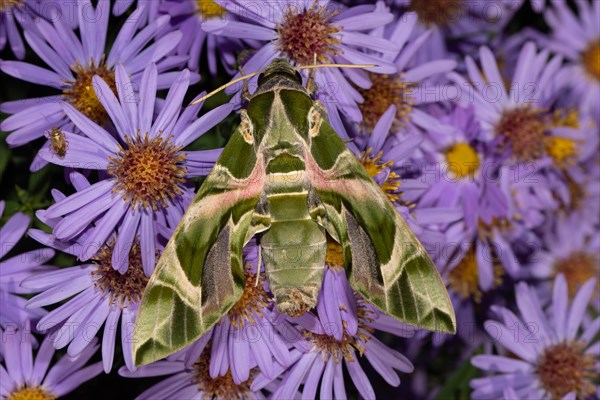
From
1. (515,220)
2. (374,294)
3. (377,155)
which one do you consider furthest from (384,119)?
(515,220)

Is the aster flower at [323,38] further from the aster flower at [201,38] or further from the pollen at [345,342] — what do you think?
the pollen at [345,342]

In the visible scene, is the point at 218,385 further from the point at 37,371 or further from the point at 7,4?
the point at 7,4

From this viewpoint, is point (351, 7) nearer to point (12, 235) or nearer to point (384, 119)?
point (384, 119)

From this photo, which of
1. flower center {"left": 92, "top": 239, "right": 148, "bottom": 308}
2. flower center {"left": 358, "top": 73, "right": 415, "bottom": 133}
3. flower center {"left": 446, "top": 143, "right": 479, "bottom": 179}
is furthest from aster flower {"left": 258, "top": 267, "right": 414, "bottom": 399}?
flower center {"left": 446, "top": 143, "right": 479, "bottom": 179}

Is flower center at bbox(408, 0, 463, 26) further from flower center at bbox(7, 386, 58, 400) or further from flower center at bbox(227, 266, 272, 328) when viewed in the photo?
flower center at bbox(7, 386, 58, 400)

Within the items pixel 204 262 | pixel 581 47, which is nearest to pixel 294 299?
pixel 204 262

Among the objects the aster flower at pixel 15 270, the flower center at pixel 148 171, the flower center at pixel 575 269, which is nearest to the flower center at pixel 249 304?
the flower center at pixel 148 171
